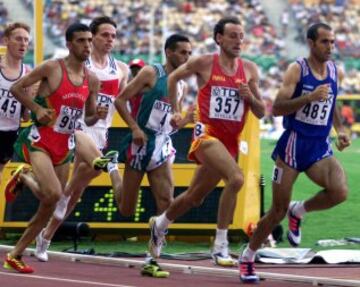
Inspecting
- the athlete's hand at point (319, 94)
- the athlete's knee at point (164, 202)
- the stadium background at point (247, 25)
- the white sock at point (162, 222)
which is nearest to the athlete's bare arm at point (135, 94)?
the athlete's knee at point (164, 202)

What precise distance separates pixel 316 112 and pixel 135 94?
212 cm

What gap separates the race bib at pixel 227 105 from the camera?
38.7ft

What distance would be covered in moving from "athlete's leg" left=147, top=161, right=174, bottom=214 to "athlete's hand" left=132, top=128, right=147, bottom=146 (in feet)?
1.29

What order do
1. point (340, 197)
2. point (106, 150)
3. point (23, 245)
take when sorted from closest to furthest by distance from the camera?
1. point (340, 197)
2. point (23, 245)
3. point (106, 150)

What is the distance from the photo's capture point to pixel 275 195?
11.2 m

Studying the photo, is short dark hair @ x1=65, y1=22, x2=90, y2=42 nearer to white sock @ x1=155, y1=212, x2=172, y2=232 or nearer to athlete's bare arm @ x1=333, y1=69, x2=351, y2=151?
white sock @ x1=155, y1=212, x2=172, y2=232

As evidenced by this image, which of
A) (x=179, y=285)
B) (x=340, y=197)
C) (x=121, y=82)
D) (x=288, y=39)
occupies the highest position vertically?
(x=288, y=39)

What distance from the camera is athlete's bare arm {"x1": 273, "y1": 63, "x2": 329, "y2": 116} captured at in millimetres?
10883

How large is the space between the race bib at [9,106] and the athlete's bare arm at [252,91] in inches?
111

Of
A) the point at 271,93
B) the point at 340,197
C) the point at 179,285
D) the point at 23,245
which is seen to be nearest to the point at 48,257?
the point at 23,245

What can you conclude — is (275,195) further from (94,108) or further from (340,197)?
(94,108)

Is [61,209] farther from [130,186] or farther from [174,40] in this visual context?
[174,40]

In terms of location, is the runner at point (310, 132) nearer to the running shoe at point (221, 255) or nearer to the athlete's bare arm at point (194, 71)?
the athlete's bare arm at point (194, 71)

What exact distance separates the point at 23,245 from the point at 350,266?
3097 millimetres
